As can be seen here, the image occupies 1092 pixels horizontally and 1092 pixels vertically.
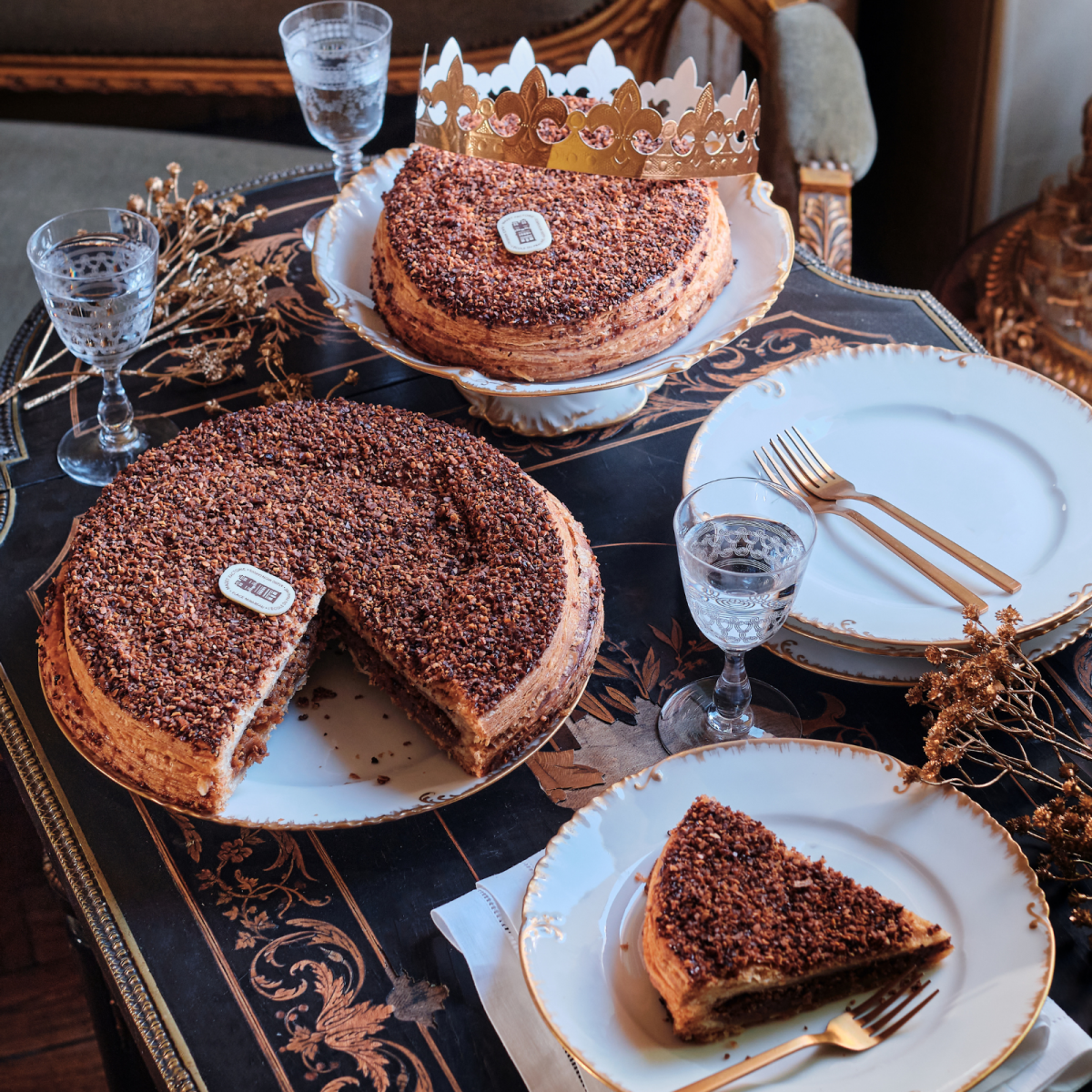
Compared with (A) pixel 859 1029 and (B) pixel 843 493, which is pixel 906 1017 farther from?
(B) pixel 843 493

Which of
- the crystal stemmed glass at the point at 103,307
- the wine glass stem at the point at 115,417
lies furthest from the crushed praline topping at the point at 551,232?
the wine glass stem at the point at 115,417

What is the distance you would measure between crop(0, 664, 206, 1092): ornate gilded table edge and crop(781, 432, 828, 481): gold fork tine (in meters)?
1.17

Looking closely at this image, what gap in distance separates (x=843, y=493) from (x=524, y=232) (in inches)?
27.8

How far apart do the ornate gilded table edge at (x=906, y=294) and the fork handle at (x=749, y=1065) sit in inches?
53.5

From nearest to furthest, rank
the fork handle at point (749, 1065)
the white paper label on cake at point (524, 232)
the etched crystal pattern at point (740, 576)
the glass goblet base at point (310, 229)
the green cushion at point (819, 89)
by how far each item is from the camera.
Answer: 1. the fork handle at point (749, 1065)
2. the etched crystal pattern at point (740, 576)
3. the white paper label on cake at point (524, 232)
4. the glass goblet base at point (310, 229)
5. the green cushion at point (819, 89)

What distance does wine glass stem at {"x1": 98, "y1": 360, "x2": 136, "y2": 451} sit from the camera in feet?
6.40

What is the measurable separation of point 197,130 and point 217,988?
11.5 feet

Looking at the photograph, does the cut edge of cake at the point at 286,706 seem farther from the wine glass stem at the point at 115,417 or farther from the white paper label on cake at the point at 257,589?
the wine glass stem at the point at 115,417

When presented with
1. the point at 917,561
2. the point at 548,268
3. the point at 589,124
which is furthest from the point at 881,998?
the point at 589,124

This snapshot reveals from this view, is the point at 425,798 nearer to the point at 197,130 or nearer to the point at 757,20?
the point at 757,20

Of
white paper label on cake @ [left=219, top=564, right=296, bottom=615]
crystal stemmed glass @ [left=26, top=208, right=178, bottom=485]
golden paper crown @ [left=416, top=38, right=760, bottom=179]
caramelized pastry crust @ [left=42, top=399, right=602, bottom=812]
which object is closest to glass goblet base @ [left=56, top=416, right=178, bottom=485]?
crystal stemmed glass @ [left=26, top=208, right=178, bottom=485]

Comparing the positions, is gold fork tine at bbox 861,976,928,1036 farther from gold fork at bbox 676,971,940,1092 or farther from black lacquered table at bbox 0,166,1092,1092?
black lacquered table at bbox 0,166,1092,1092

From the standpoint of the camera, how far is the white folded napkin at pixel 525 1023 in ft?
3.78

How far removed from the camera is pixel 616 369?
1.86m
